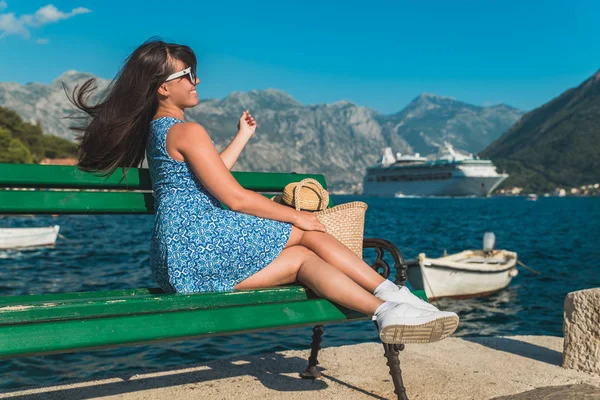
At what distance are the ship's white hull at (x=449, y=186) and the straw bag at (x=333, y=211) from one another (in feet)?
333

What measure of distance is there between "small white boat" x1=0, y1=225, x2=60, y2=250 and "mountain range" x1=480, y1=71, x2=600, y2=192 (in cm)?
13828

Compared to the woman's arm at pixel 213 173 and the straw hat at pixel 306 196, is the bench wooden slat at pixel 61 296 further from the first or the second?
the straw hat at pixel 306 196

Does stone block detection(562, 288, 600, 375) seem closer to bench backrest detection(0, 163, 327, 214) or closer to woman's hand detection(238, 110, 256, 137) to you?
woman's hand detection(238, 110, 256, 137)

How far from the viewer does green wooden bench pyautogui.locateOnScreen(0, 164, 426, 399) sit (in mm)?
2285

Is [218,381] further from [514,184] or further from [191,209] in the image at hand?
[514,184]

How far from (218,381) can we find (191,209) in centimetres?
134

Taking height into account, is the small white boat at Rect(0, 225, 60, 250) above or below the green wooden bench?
below

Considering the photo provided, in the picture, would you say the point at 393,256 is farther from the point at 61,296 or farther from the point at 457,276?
the point at 457,276

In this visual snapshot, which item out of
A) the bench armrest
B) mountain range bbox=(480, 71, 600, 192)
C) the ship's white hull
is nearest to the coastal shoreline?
the bench armrest

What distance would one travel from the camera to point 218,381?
3771 millimetres

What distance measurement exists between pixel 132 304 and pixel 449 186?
341 ft

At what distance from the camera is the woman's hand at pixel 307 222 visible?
9.87 feet

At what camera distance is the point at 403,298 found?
280 cm

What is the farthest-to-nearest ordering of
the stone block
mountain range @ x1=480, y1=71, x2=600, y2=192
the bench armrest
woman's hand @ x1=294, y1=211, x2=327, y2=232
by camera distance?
mountain range @ x1=480, y1=71, x2=600, y2=192 < the stone block < the bench armrest < woman's hand @ x1=294, y1=211, x2=327, y2=232
